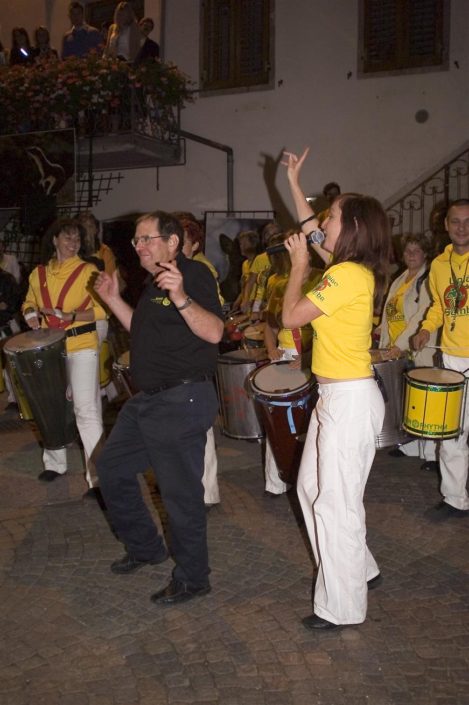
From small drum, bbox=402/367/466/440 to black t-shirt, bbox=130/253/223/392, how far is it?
5.42 feet

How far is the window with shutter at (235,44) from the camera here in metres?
12.4

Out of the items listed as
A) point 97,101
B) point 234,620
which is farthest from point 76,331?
point 97,101

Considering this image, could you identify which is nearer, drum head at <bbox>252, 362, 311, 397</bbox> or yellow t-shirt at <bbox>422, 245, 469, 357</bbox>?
drum head at <bbox>252, 362, 311, 397</bbox>

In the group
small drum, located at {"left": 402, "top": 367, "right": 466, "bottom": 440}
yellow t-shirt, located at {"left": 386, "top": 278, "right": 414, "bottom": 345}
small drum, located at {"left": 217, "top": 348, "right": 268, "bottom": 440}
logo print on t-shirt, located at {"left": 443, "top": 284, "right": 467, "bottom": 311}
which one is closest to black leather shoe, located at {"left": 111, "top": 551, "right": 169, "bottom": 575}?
small drum, located at {"left": 217, "top": 348, "right": 268, "bottom": 440}

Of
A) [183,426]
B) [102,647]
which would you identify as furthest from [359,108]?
[102,647]

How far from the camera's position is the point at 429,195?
11.1 m

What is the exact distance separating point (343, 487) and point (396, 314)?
3.27 meters

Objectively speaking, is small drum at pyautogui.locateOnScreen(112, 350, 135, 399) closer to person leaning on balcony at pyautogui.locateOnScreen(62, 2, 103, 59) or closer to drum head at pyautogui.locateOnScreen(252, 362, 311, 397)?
drum head at pyautogui.locateOnScreen(252, 362, 311, 397)

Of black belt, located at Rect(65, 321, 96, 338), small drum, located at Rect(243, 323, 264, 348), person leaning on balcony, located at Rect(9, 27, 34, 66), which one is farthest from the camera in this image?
person leaning on balcony, located at Rect(9, 27, 34, 66)

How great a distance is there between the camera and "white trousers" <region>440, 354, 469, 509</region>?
505 centimetres

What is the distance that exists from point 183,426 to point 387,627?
4.91ft

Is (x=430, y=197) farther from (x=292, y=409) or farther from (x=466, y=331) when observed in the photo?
(x=292, y=409)

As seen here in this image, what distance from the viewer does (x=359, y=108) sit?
38.2ft

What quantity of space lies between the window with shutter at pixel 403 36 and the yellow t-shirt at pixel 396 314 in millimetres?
6264
